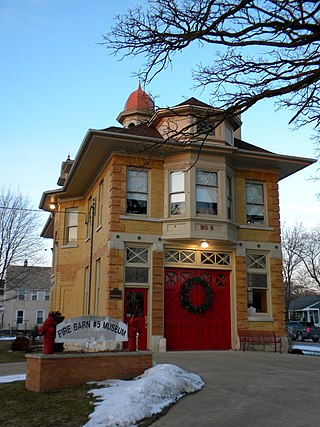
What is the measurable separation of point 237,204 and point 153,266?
450cm

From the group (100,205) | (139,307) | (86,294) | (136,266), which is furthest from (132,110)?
(139,307)

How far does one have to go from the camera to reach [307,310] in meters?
58.8

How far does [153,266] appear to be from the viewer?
17.3m

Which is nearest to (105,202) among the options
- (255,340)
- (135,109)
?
(255,340)

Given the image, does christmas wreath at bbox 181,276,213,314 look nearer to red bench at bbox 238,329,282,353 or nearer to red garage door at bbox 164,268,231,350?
red garage door at bbox 164,268,231,350

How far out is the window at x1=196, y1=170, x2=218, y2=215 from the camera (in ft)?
59.2

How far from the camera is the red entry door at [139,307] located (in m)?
16.8

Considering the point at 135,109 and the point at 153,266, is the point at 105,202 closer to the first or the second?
the point at 153,266

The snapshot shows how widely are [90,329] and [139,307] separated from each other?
7.05m

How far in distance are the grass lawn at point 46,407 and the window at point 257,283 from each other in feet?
34.9

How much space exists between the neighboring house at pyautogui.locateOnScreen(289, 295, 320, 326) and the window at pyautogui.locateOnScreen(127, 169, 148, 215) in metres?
45.4

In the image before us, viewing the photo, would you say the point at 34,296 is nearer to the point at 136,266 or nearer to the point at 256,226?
the point at 136,266

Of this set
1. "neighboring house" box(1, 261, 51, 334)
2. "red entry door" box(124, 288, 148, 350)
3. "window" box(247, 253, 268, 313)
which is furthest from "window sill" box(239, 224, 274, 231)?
"neighboring house" box(1, 261, 51, 334)

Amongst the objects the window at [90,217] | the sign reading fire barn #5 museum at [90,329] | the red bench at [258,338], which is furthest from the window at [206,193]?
the sign reading fire barn #5 museum at [90,329]
